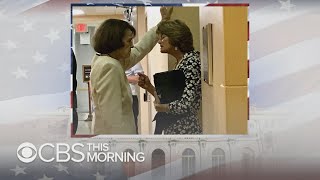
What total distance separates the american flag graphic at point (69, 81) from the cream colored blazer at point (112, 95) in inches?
3.9

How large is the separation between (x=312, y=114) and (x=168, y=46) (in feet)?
1.81

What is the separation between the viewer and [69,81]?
57.5 inches

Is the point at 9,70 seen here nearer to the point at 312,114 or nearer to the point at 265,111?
the point at 265,111

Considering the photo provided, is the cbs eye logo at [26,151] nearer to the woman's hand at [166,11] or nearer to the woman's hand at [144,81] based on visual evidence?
the woman's hand at [144,81]

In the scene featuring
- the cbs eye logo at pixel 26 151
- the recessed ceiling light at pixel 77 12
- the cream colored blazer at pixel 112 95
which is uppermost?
the recessed ceiling light at pixel 77 12

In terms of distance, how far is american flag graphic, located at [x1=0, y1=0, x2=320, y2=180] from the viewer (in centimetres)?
146

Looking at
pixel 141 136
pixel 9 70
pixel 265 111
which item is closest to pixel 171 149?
pixel 141 136

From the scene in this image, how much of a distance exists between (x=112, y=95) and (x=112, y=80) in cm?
5

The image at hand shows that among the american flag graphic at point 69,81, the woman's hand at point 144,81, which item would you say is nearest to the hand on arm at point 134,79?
the woman's hand at point 144,81

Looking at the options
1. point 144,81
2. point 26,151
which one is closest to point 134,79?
point 144,81

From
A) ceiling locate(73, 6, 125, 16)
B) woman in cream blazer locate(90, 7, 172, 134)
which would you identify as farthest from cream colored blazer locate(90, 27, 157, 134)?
ceiling locate(73, 6, 125, 16)

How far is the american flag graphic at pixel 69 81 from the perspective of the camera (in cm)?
146

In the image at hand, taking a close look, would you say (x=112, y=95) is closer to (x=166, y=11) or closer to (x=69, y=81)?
Answer: (x=69, y=81)

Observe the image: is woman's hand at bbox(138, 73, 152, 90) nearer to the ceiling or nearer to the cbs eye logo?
the ceiling
